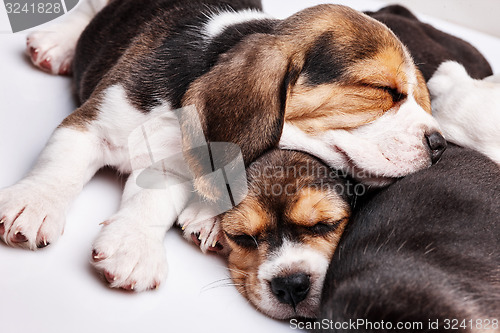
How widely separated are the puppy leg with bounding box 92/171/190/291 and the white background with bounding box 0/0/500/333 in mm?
64

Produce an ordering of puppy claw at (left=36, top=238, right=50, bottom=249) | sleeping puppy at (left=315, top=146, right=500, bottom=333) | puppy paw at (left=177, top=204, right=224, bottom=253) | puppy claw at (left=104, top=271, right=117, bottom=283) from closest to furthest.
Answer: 1. sleeping puppy at (left=315, top=146, right=500, bottom=333)
2. puppy claw at (left=104, top=271, right=117, bottom=283)
3. puppy claw at (left=36, top=238, right=50, bottom=249)
4. puppy paw at (left=177, top=204, right=224, bottom=253)

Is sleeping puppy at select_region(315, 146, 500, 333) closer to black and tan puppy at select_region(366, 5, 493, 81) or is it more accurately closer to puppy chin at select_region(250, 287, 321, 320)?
puppy chin at select_region(250, 287, 321, 320)

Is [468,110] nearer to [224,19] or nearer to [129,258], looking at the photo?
[224,19]

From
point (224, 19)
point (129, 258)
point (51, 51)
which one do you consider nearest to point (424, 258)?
point (129, 258)

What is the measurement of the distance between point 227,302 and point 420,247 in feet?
2.78

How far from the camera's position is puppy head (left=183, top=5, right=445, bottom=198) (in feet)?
8.55

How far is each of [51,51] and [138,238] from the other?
189 cm

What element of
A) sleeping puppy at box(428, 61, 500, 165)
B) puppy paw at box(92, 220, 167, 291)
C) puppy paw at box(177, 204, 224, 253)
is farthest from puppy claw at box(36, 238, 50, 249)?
sleeping puppy at box(428, 61, 500, 165)

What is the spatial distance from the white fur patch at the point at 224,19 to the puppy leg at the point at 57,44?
130cm

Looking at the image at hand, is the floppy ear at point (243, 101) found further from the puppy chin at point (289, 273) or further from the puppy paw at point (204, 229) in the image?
the puppy chin at point (289, 273)

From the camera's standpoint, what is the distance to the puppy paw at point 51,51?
3.81 meters

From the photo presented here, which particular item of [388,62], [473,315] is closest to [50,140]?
[388,62]

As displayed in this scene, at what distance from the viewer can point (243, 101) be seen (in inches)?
100

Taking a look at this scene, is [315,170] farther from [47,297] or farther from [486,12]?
[486,12]
